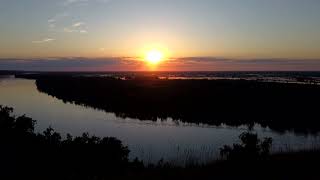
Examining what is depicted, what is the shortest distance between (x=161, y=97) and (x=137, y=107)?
10.1m

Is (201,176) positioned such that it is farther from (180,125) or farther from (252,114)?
(252,114)

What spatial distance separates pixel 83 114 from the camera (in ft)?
153

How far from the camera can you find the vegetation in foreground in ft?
39.8

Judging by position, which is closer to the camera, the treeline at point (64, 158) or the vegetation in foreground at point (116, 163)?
the vegetation in foreground at point (116, 163)

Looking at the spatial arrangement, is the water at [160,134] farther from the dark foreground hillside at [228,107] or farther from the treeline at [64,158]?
the treeline at [64,158]

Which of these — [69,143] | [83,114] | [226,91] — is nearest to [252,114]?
[83,114]

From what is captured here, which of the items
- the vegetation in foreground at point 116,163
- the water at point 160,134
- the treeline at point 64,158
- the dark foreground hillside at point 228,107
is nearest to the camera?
the vegetation in foreground at point 116,163

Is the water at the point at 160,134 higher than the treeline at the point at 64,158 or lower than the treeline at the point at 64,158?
lower

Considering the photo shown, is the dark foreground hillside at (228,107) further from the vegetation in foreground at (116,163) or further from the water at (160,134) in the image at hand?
the vegetation in foreground at (116,163)

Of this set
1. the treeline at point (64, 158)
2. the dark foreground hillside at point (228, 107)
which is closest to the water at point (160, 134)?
the dark foreground hillside at point (228, 107)

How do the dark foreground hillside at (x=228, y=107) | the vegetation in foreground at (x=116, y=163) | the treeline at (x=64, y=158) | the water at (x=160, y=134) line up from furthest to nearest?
the dark foreground hillside at (x=228, y=107) < the water at (x=160, y=134) < the treeline at (x=64, y=158) < the vegetation in foreground at (x=116, y=163)

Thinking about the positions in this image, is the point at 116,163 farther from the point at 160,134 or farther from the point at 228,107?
the point at 228,107

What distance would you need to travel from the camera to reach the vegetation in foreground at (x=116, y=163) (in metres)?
12.1

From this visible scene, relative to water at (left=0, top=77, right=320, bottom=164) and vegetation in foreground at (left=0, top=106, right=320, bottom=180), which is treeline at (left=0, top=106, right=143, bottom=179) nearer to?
vegetation in foreground at (left=0, top=106, right=320, bottom=180)
